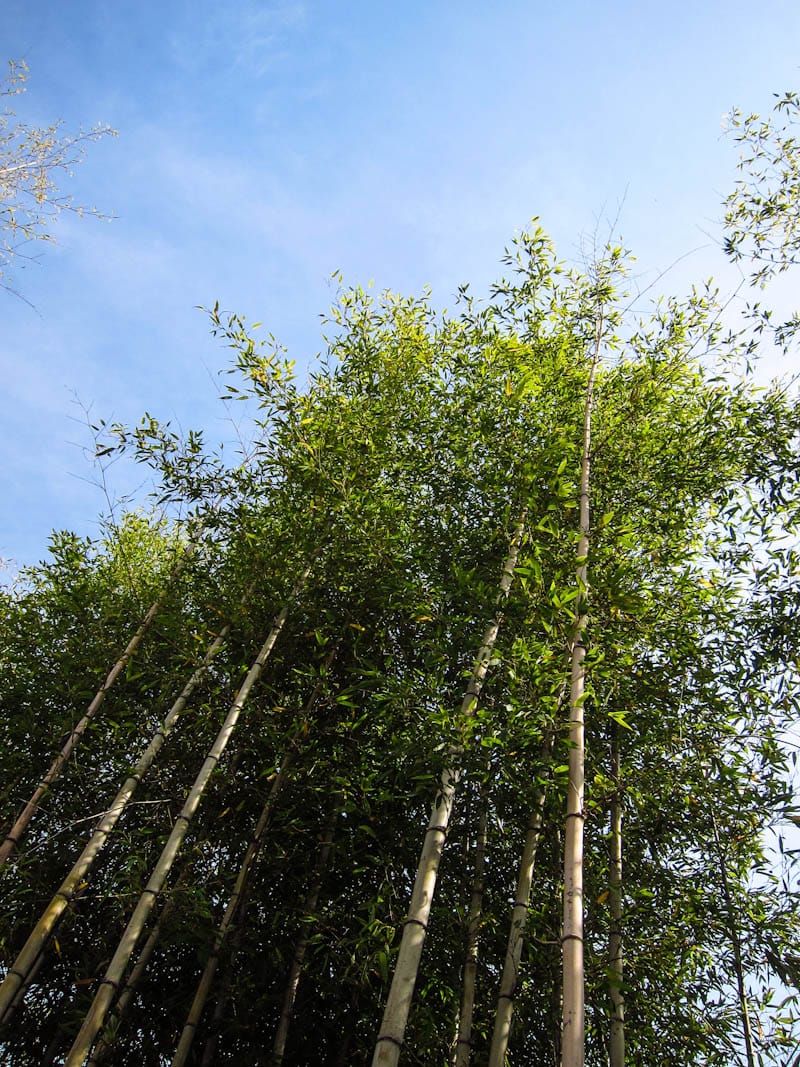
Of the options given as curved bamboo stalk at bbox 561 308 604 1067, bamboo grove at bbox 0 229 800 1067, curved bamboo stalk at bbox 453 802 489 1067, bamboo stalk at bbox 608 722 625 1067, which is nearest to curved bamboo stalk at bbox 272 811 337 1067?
bamboo grove at bbox 0 229 800 1067

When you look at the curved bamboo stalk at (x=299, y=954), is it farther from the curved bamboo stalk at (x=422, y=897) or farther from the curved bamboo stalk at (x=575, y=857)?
the curved bamboo stalk at (x=575, y=857)

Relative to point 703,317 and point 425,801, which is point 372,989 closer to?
point 425,801

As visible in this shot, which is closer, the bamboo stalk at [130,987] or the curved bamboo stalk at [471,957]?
the curved bamboo stalk at [471,957]

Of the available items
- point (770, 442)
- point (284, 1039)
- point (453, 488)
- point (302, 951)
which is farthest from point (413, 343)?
point (284, 1039)

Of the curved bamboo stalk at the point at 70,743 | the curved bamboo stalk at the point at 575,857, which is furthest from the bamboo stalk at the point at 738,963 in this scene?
the curved bamboo stalk at the point at 70,743

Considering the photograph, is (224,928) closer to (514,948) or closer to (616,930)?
Result: (514,948)

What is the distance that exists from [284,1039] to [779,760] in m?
2.87

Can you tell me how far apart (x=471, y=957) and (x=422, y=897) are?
0.89 meters

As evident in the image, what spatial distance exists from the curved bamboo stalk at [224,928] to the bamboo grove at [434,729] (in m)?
0.02

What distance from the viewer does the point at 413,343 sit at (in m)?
5.14

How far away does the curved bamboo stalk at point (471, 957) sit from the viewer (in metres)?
3.08

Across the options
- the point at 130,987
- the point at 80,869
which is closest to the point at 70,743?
the point at 80,869

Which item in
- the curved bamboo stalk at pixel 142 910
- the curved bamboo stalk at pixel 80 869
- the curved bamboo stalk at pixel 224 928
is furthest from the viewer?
the curved bamboo stalk at pixel 224 928

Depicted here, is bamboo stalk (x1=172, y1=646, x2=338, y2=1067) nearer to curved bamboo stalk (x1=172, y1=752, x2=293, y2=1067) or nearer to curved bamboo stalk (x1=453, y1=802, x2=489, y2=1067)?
curved bamboo stalk (x1=172, y1=752, x2=293, y2=1067)
